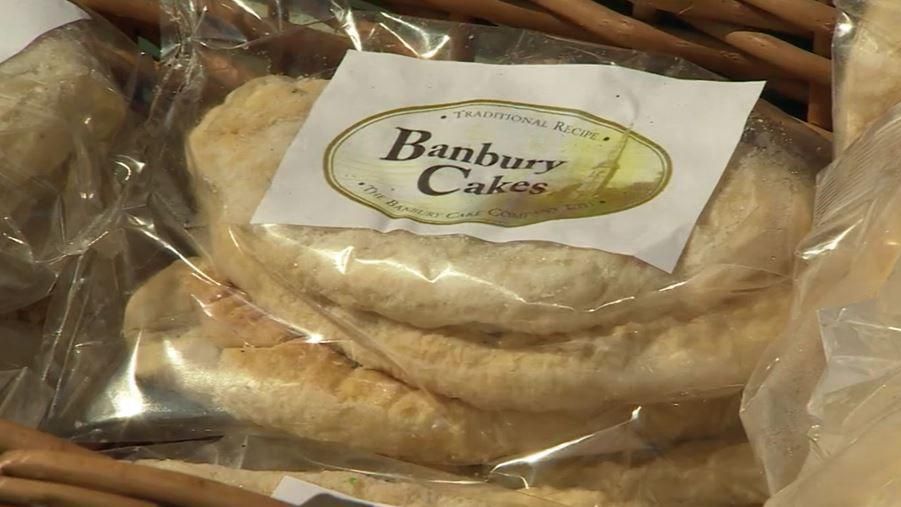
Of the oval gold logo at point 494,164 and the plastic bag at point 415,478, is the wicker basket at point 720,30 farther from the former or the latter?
the plastic bag at point 415,478

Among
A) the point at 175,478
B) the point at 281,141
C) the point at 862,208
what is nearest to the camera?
the point at 175,478

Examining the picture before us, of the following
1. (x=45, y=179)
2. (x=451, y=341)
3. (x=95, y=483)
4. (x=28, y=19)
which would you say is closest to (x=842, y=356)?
(x=451, y=341)

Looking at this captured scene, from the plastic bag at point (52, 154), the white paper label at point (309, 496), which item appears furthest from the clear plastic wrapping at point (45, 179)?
the white paper label at point (309, 496)

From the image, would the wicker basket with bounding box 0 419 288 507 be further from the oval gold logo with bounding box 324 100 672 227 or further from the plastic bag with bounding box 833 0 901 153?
the plastic bag with bounding box 833 0 901 153

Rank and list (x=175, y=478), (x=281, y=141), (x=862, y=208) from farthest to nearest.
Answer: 1. (x=281, y=141)
2. (x=862, y=208)
3. (x=175, y=478)

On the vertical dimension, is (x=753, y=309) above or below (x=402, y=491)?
above

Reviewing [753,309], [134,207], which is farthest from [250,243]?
[753,309]

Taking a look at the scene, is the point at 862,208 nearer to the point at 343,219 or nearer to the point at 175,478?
the point at 343,219

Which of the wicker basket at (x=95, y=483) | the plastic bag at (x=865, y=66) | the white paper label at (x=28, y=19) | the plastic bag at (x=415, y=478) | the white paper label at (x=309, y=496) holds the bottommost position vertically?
the plastic bag at (x=415, y=478)
